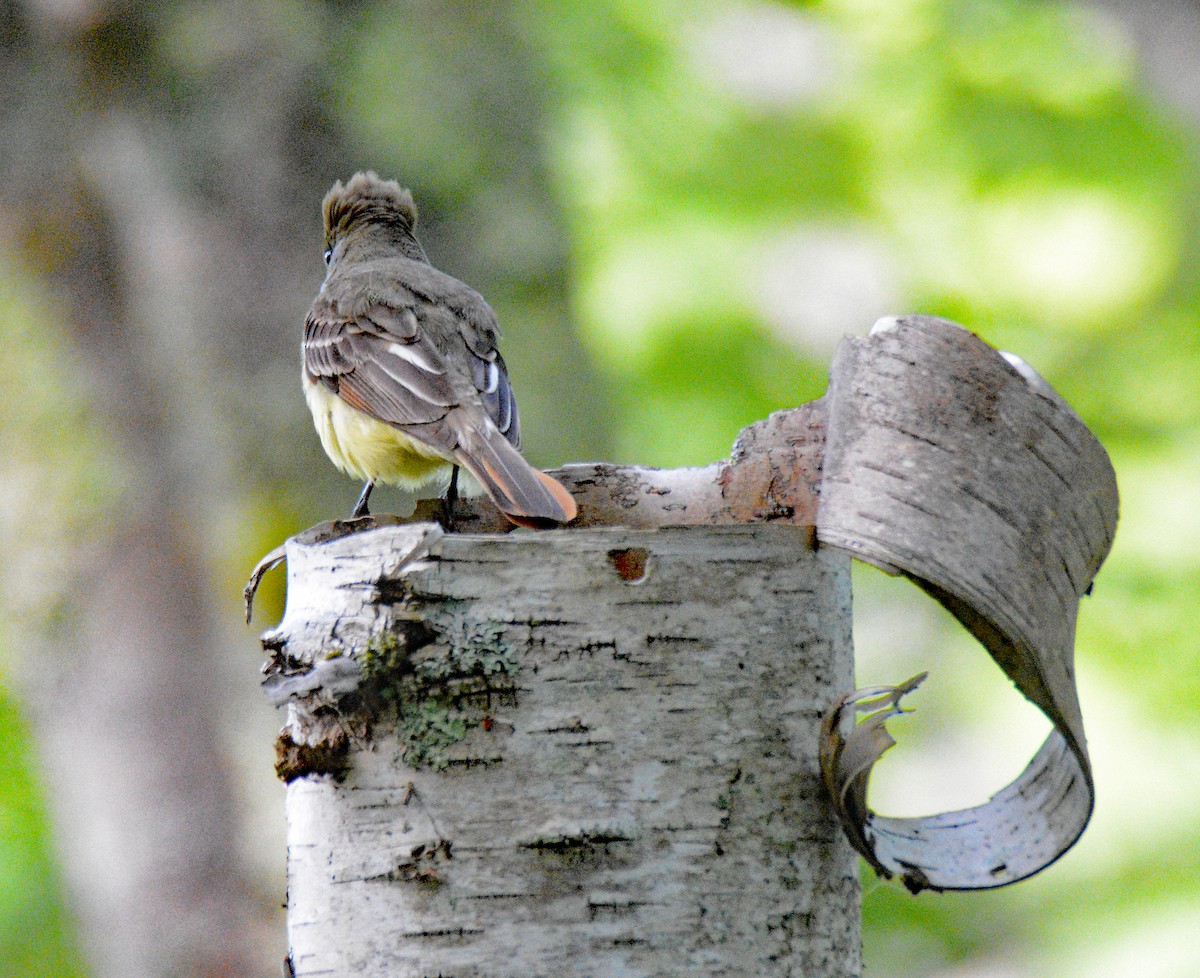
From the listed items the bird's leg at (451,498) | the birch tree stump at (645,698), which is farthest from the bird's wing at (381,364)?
the birch tree stump at (645,698)

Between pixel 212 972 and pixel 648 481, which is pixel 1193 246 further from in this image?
pixel 212 972

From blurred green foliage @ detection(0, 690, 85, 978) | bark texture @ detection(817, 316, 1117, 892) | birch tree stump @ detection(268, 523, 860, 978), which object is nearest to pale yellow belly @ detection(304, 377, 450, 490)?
birch tree stump @ detection(268, 523, 860, 978)

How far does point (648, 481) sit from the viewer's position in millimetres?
2473

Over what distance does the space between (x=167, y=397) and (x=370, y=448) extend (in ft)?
7.21

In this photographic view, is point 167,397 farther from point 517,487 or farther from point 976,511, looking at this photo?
point 976,511

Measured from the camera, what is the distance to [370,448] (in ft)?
10.3

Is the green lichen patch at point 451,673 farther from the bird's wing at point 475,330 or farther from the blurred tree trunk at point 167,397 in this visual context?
the blurred tree trunk at point 167,397

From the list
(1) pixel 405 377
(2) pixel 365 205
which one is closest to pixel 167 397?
(2) pixel 365 205

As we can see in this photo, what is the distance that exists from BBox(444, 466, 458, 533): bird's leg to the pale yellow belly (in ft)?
0.11

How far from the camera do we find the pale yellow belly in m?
3.08

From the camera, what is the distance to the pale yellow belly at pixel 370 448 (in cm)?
308

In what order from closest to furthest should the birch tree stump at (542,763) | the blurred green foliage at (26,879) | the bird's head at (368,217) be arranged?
the birch tree stump at (542,763) → the bird's head at (368,217) → the blurred green foliage at (26,879)

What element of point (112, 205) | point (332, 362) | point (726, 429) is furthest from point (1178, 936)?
point (112, 205)

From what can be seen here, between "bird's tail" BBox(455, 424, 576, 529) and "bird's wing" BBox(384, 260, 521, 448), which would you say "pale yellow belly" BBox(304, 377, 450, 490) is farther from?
"bird's tail" BBox(455, 424, 576, 529)
